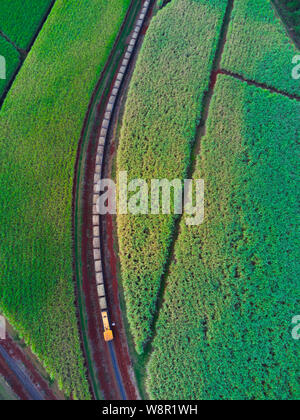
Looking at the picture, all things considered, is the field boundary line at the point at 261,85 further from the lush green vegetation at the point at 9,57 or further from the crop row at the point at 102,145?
the lush green vegetation at the point at 9,57

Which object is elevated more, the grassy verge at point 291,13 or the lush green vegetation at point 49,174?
the grassy verge at point 291,13

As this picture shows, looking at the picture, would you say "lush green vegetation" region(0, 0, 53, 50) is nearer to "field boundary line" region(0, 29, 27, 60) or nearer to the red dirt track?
"field boundary line" region(0, 29, 27, 60)

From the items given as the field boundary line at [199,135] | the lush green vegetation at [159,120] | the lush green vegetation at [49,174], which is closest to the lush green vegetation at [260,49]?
the field boundary line at [199,135]

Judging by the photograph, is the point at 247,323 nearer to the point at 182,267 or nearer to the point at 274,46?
the point at 182,267

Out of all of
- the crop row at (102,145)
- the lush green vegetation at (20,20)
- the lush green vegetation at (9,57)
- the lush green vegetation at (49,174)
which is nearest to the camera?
the lush green vegetation at (49,174)

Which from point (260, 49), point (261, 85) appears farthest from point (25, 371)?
point (260, 49)

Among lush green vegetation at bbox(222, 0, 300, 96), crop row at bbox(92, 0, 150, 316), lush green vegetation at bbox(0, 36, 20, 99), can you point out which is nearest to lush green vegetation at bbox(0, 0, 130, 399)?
lush green vegetation at bbox(0, 36, 20, 99)
